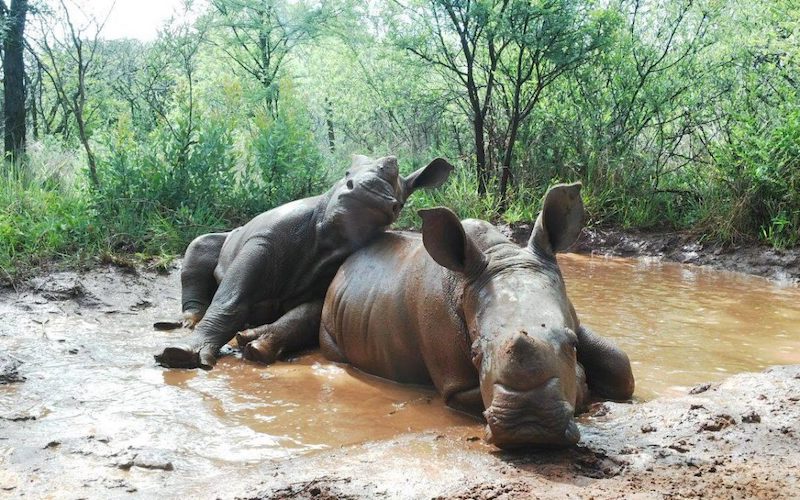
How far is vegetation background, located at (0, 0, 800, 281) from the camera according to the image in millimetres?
9141

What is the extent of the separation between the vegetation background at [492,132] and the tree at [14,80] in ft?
0.09

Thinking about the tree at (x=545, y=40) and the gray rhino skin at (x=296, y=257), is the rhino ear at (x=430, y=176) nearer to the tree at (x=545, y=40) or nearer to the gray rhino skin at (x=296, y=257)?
the gray rhino skin at (x=296, y=257)

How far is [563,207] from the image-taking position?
4.06m

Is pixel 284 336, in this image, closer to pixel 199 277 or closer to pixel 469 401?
pixel 199 277

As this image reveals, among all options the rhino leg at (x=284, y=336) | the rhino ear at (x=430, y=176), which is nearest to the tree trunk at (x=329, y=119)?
the rhino ear at (x=430, y=176)

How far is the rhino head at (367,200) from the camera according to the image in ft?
18.3

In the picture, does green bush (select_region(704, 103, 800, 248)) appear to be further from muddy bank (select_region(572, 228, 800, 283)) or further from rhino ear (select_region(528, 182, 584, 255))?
rhino ear (select_region(528, 182, 584, 255))

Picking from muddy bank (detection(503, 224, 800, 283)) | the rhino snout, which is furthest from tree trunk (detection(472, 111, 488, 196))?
the rhino snout

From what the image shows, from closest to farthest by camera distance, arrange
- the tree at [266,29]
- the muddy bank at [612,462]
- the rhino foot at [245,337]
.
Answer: the muddy bank at [612,462], the rhino foot at [245,337], the tree at [266,29]

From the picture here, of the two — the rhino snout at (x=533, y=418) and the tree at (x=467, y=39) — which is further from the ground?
the tree at (x=467, y=39)

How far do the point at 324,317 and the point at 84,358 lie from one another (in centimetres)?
166

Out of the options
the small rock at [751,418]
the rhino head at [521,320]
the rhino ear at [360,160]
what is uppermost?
the rhino ear at [360,160]

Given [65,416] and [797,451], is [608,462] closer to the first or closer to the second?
[797,451]

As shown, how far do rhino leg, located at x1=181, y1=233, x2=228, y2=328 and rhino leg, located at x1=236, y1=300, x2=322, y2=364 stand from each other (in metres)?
1.15
